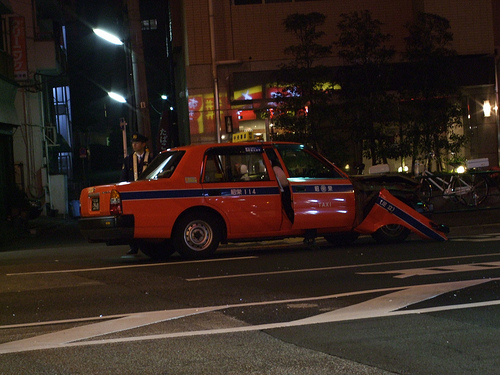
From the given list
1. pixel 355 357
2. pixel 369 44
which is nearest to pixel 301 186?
pixel 355 357

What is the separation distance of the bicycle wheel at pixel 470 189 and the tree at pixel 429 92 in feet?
14.4

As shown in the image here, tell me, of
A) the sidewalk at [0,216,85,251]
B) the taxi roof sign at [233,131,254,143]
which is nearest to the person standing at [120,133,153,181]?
the taxi roof sign at [233,131,254,143]

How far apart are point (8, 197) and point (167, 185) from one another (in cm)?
1447

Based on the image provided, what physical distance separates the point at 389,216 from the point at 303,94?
8.50m

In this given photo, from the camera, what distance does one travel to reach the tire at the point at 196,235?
10.7m

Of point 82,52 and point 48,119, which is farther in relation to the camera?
point 82,52

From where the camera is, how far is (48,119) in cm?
3116

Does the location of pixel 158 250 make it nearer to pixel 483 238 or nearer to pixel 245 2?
pixel 483 238

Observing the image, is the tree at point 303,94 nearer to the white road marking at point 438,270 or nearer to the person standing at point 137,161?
the person standing at point 137,161

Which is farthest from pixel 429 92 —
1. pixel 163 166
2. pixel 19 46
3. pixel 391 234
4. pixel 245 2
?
pixel 19 46

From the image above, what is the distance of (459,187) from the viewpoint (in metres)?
16.6

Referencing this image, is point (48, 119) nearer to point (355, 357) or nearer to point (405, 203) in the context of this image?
point (405, 203)

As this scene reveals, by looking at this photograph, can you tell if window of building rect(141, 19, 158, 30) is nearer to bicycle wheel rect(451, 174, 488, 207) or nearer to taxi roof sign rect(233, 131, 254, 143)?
taxi roof sign rect(233, 131, 254, 143)

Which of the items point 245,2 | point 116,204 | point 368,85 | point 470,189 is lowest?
point 470,189
